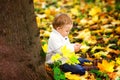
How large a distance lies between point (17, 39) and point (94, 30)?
3505 mm

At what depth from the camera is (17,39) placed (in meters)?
3.33

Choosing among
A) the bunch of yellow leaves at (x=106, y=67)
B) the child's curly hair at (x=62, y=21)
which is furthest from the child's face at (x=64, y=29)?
the bunch of yellow leaves at (x=106, y=67)

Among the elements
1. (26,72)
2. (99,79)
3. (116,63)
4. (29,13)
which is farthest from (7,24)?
(116,63)

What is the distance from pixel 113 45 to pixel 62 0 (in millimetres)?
4425

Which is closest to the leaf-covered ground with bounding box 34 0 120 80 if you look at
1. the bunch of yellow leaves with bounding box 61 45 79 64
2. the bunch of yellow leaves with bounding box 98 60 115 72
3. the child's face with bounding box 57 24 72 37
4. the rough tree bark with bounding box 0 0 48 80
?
the bunch of yellow leaves with bounding box 98 60 115 72

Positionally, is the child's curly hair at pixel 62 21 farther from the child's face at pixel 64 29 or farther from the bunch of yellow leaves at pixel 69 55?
the bunch of yellow leaves at pixel 69 55

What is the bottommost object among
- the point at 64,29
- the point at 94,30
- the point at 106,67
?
the point at 106,67

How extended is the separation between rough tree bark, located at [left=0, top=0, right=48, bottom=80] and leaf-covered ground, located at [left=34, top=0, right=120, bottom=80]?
1.82 feet

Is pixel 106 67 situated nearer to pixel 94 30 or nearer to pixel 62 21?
pixel 62 21

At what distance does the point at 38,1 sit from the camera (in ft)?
31.5

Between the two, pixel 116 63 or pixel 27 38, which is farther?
pixel 116 63

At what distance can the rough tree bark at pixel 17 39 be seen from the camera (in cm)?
322

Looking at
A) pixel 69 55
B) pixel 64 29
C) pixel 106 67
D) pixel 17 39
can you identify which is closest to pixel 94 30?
pixel 64 29

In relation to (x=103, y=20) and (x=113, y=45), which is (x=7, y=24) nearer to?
(x=113, y=45)
